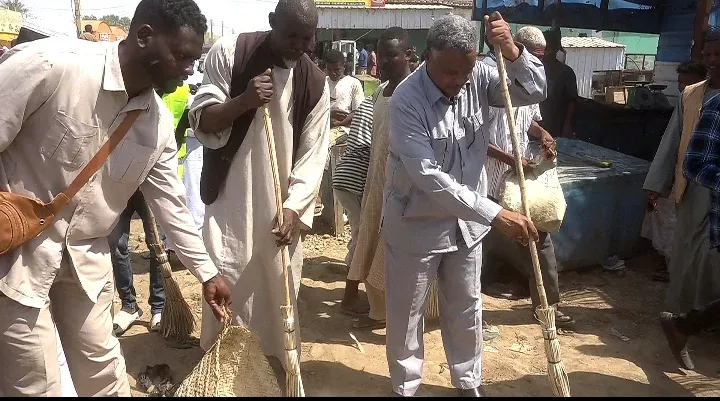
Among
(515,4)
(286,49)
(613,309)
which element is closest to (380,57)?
(286,49)

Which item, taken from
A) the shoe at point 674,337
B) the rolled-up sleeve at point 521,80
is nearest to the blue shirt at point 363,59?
the shoe at point 674,337

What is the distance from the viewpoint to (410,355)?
10.5ft

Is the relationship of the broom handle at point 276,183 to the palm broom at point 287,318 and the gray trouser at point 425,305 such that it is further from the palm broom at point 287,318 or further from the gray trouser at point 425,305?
the gray trouser at point 425,305

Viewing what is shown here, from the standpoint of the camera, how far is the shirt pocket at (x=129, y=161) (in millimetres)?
2264

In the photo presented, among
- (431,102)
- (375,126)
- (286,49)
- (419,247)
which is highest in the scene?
(286,49)

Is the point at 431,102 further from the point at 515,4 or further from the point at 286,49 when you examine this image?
the point at 515,4

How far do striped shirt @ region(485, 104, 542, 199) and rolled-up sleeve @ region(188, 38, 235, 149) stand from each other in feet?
5.81

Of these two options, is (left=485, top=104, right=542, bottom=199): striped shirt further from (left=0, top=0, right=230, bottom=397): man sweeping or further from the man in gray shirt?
(left=0, top=0, right=230, bottom=397): man sweeping

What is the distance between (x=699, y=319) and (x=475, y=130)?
72.6 inches

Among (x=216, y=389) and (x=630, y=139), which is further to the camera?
(x=630, y=139)

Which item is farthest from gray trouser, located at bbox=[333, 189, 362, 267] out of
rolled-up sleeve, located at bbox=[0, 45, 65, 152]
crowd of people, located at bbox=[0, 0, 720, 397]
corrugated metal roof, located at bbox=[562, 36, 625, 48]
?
corrugated metal roof, located at bbox=[562, 36, 625, 48]

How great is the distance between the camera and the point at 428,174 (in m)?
2.69

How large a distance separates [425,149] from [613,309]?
2918 millimetres

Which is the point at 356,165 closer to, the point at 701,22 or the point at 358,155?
the point at 358,155
